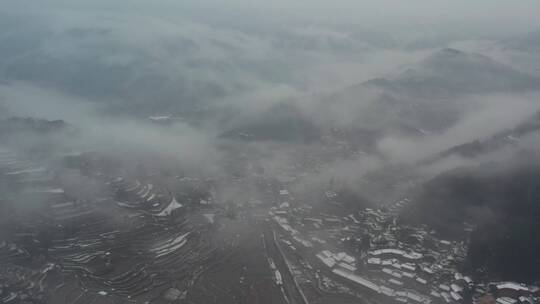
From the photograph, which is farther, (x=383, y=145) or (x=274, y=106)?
(x=274, y=106)

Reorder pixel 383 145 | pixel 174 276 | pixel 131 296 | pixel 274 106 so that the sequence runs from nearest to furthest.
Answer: pixel 131 296
pixel 174 276
pixel 383 145
pixel 274 106

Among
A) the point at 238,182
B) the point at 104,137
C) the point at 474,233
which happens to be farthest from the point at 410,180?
the point at 104,137

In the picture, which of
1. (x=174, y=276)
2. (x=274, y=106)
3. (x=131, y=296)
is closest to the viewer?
(x=131, y=296)

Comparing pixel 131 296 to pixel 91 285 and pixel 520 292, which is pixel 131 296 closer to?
pixel 91 285

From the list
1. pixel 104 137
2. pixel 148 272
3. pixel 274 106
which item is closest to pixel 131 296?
pixel 148 272

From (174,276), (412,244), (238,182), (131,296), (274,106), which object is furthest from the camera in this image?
(274,106)

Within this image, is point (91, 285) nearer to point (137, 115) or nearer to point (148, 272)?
point (148, 272)

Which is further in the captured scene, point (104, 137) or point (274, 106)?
point (274, 106)

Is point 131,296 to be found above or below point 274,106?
below

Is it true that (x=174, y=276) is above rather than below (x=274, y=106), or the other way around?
below
